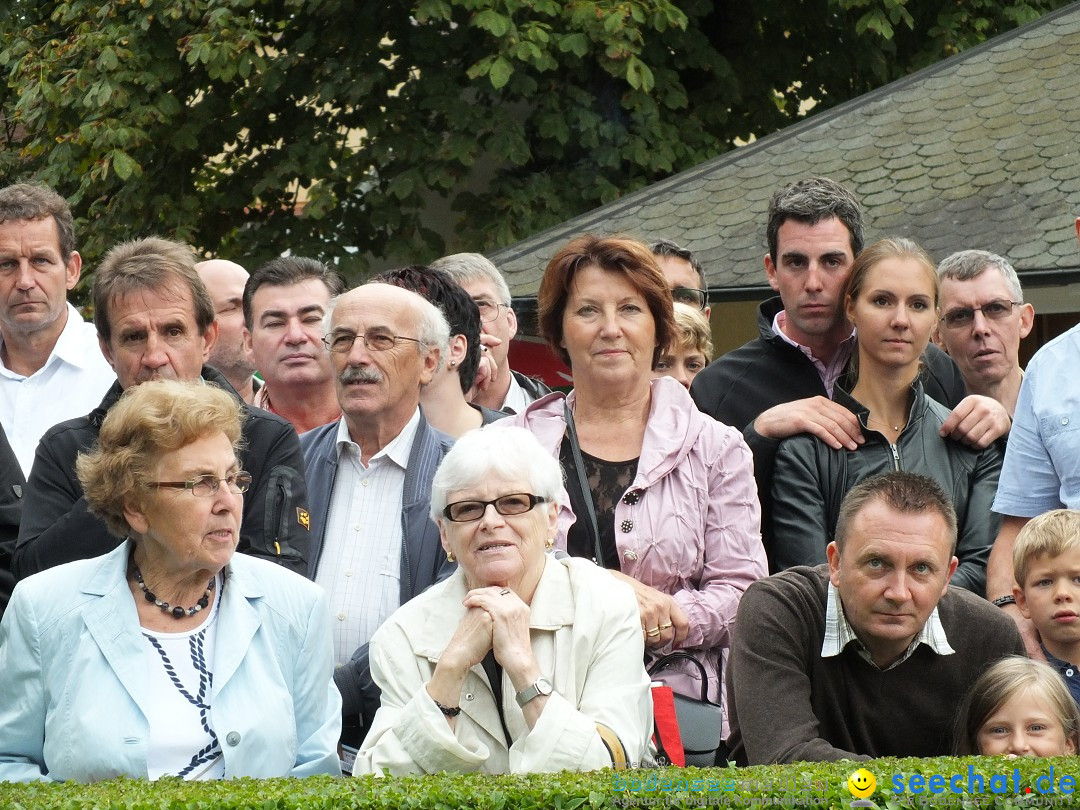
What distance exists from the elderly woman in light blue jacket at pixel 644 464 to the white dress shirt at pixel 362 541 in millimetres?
467

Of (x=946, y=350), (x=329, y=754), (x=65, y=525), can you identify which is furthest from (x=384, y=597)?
(x=946, y=350)

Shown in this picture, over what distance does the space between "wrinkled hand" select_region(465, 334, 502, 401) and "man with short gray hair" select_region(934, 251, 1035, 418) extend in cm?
185

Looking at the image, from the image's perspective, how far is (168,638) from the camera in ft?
13.1

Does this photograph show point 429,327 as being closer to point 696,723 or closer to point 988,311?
point 696,723

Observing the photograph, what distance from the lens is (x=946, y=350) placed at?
6.62 meters

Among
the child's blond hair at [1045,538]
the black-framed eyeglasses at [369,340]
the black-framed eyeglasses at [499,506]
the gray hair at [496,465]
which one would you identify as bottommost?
the child's blond hair at [1045,538]

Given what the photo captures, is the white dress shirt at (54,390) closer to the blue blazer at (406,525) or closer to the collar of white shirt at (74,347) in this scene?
the collar of white shirt at (74,347)

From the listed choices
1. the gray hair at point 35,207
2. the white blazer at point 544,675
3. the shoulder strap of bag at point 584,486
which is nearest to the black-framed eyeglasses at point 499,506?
the white blazer at point 544,675

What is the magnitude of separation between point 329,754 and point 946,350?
3.64m

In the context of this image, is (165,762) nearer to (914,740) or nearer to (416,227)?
(914,740)

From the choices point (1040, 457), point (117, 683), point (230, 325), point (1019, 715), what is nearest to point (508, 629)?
point (117, 683)

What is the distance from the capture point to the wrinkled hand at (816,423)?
5078 millimetres

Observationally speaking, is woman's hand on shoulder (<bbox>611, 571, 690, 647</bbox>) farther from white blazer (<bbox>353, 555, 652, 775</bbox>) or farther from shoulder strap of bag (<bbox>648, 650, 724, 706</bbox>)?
white blazer (<bbox>353, 555, 652, 775</bbox>)

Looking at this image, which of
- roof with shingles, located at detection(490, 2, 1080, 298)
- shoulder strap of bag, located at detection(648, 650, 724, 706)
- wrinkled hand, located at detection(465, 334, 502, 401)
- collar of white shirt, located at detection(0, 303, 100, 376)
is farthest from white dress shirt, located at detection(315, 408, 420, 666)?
roof with shingles, located at detection(490, 2, 1080, 298)
